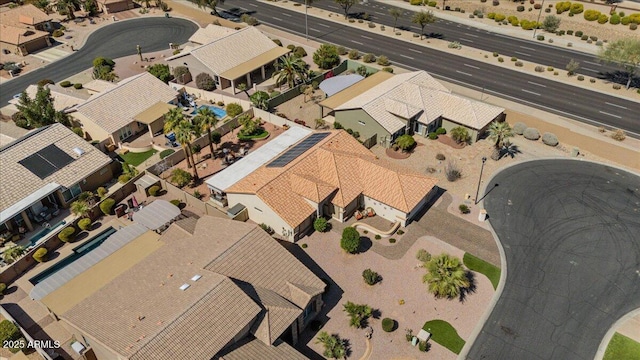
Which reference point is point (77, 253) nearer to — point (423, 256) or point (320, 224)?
point (320, 224)

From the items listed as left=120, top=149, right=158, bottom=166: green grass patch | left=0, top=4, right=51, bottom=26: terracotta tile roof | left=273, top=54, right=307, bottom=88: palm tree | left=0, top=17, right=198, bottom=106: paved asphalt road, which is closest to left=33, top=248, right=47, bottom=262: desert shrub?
left=120, top=149, right=158, bottom=166: green grass patch

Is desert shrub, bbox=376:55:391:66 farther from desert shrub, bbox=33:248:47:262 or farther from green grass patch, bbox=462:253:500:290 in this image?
desert shrub, bbox=33:248:47:262

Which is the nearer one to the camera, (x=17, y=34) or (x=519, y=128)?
(x=519, y=128)

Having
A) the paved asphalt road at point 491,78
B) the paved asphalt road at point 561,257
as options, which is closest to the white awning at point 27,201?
the paved asphalt road at point 561,257

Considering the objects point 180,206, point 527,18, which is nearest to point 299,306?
point 180,206

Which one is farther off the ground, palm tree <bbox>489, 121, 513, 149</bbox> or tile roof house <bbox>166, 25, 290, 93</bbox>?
tile roof house <bbox>166, 25, 290, 93</bbox>

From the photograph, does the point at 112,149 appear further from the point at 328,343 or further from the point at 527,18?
the point at 527,18

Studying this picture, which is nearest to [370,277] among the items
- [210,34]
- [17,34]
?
[210,34]
